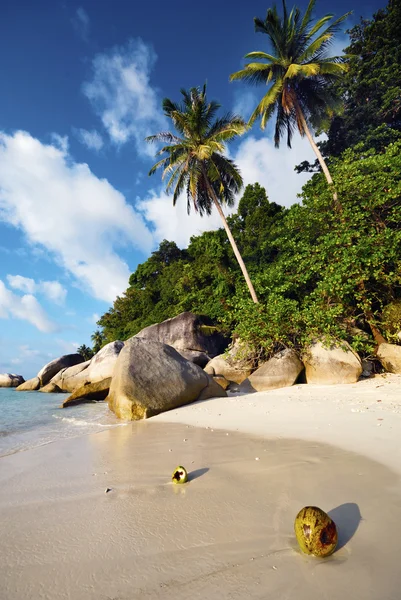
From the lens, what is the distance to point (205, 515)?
7.39ft

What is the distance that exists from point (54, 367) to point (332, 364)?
20.3 meters

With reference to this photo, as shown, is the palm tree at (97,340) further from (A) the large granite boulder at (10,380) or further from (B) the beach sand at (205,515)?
(B) the beach sand at (205,515)

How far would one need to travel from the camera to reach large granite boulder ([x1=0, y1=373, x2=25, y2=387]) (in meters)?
26.7

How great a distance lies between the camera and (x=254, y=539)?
1.89 metres

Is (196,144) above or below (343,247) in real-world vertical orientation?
above

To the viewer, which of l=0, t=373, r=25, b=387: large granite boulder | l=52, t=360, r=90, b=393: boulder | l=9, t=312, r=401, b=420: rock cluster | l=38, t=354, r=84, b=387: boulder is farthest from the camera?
A: l=0, t=373, r=25, b=387: large granite boulder

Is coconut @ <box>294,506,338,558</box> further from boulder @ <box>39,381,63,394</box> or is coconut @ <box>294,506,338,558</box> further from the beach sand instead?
boulder @ <box>39,381,63,394</box>

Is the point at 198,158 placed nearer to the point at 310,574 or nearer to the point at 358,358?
the point at 358,358

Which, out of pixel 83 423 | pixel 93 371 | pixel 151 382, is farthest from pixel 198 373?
pixel 93 371

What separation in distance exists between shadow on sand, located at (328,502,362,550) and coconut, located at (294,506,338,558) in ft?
0.56

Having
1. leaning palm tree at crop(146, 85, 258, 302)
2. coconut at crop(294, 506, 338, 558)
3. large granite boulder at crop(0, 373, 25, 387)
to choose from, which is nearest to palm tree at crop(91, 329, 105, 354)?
large granite boulder at crop(0, 373, 25, 387)

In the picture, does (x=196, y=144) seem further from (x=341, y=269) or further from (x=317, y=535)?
(x=317, y=535)

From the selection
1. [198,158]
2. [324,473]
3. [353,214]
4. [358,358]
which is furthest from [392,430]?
[198,158]

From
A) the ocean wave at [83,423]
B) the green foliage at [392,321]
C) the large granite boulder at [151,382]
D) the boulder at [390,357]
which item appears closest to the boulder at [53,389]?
the ocean wave at [83,423]
